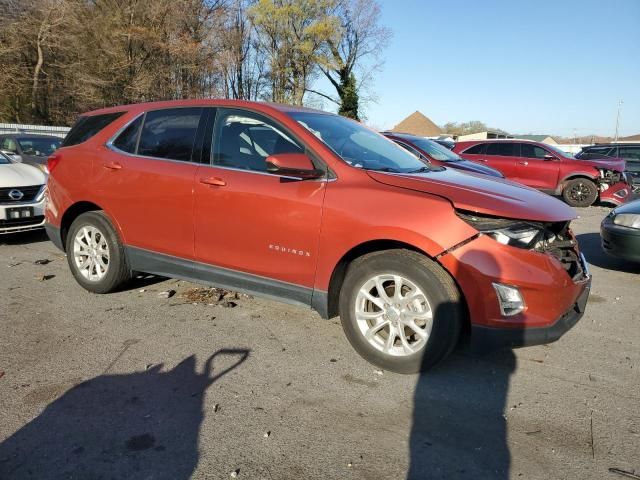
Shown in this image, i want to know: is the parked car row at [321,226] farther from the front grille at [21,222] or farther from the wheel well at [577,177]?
the wheel well at [577,177]

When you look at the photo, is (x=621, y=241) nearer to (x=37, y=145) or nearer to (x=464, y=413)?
(x=464, y=413)

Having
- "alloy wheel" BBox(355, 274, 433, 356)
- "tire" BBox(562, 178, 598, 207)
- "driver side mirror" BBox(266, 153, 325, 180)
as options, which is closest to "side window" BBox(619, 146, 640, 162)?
"tire" BBox(562, 178, 598, 207)

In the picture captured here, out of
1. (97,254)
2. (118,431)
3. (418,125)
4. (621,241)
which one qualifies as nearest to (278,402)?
(118,431)

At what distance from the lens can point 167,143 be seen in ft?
14.1

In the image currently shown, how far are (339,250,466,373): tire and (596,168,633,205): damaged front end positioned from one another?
11615mm

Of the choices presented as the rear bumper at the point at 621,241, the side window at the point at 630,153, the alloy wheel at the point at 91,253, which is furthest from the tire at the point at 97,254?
the side window at the point at 630,153

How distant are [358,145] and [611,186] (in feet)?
37.2

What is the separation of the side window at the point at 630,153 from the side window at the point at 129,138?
1561 centimetres

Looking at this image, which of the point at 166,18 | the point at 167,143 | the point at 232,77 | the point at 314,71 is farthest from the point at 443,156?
the point at 314,71

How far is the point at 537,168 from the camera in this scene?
1338cm

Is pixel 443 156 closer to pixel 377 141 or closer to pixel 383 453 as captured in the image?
pixel 377 141

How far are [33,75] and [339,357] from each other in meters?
33.1

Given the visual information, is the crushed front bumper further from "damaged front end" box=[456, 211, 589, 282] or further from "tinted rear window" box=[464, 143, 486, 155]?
"tinted rear window" box=[464, 143, 486, 155]

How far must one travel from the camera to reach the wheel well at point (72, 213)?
478cm
